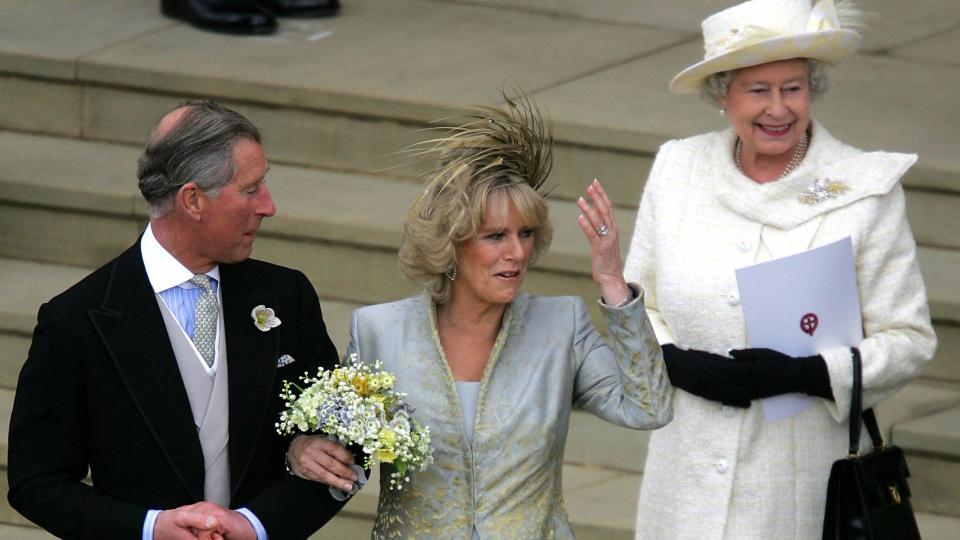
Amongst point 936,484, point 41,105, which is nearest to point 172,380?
point 936,484

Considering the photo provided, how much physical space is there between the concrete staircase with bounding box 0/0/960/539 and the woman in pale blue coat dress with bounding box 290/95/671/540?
1539 mm

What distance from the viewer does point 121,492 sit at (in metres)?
3.39

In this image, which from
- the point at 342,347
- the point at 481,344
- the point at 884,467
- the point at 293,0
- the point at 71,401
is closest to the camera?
the point at 71,401

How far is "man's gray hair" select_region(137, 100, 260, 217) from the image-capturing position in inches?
130

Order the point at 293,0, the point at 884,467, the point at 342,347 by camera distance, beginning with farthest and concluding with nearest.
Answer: the point at 293,0, the point at 342,347, the point at 884,467

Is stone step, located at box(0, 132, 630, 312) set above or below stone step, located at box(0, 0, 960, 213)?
below

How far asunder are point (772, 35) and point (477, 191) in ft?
2.70

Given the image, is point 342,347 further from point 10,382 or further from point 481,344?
point 481,344

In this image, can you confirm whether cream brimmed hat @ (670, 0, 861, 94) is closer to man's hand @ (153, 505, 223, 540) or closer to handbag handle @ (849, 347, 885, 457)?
handbag handle @ (849, 347, 885, 457)

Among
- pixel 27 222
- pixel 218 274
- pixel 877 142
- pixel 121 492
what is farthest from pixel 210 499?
pixel 877 142

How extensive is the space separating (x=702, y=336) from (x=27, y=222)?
2.86 metres

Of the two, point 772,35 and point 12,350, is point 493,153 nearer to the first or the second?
point 772,35

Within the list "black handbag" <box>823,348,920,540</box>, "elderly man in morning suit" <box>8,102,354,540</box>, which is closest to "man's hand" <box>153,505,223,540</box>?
"elderly man in morning suit" <box>8,102,354,540</box>

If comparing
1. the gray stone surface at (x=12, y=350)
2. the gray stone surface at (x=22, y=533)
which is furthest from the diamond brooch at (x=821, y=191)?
the gray stone surface at (x=12, y=350)
